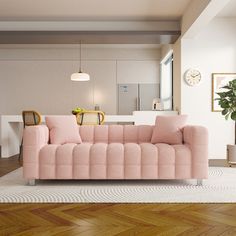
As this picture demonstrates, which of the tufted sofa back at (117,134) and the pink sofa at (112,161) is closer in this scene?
the pink sofa at (112,161)

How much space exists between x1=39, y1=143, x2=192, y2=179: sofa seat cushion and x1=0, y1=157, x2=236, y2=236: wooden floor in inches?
33.6

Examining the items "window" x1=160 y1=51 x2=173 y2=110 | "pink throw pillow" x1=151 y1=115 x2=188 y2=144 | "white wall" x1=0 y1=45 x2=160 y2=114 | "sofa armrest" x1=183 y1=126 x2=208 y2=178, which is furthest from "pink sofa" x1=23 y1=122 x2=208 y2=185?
"white wall" x1=0 y1=45 x2=160 y2=114

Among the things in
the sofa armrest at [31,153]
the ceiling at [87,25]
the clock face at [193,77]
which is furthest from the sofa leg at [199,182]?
the ceiling at [87,25]

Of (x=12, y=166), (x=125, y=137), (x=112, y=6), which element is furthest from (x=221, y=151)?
(x=12, y=166)

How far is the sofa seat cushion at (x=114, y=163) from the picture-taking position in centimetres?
371

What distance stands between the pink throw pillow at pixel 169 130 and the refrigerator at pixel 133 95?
193 inches

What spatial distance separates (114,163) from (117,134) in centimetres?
90

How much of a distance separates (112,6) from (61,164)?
3.19m

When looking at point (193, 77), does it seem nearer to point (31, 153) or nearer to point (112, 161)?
point (112, 161)

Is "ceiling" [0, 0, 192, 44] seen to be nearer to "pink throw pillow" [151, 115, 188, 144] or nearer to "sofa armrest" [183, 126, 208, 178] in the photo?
"pink throw pillow" [151, 115, 188, 144]

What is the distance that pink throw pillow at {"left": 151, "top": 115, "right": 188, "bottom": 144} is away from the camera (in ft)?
13.5

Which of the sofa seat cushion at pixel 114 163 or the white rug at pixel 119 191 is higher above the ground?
the sofa seat cushion at pixel 114 163

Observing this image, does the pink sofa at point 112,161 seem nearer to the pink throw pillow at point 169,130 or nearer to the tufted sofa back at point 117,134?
the pink throw pillow at point 169,130

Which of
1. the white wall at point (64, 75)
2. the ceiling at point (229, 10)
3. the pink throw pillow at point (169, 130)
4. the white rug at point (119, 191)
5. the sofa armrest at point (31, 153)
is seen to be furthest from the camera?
the white wall at point (64, 75)
